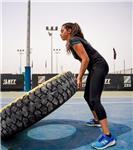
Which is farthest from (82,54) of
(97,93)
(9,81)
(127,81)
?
(9,81)

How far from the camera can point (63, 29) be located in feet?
12.5

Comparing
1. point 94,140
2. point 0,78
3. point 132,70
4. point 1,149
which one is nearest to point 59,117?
point 94,140

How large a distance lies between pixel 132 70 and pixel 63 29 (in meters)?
23.5

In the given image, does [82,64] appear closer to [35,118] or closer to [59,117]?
[35,118]

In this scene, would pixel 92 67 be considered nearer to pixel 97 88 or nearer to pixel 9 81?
pixel 97 88

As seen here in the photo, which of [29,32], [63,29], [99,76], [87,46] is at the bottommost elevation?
[99,76]

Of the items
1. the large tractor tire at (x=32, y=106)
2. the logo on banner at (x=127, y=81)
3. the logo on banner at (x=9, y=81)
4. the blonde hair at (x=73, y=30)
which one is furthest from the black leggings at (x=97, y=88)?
the logo on banner at (x=9, y=81)

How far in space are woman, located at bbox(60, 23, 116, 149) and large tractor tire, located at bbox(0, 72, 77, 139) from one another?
0.40 meters

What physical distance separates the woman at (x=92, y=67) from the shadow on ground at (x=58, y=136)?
288mm

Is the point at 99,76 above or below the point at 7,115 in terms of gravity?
above

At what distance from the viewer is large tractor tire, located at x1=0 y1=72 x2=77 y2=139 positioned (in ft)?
11.2

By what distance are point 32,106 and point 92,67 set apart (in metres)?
1.04

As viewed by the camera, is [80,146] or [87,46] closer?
[80,146]

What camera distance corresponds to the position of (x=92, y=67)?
373cm
